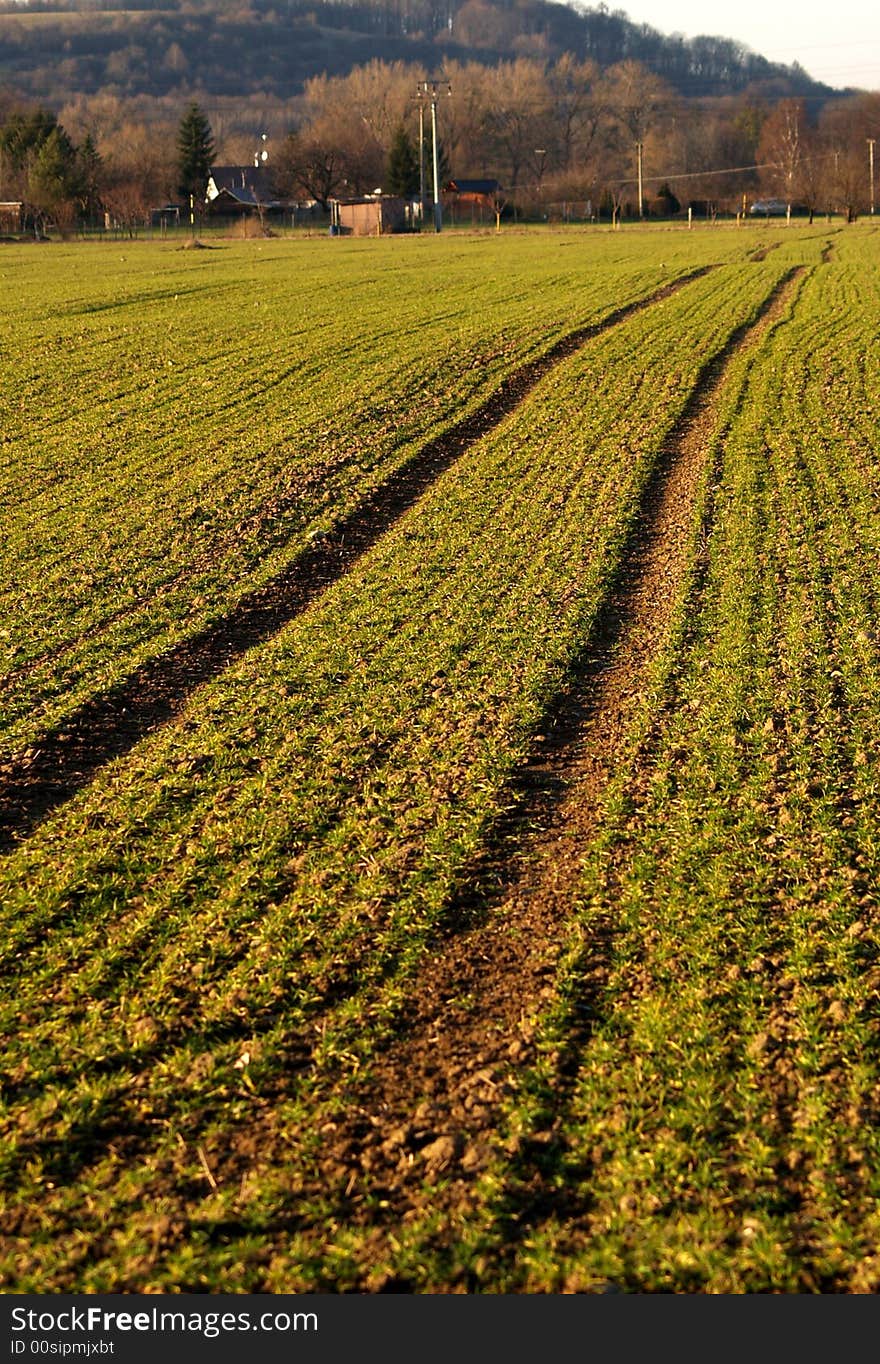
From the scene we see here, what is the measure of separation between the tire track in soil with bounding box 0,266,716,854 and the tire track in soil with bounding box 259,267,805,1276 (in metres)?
3.15

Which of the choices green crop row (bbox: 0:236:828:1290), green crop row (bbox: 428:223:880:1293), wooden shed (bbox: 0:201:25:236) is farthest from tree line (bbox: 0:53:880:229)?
green crop row (bbox: 428:223:880:1293)

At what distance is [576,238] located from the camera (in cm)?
8181

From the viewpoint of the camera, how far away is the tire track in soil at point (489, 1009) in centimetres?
510

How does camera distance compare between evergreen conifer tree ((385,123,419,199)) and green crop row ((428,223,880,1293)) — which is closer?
green crop row ((428,223,880,1293))

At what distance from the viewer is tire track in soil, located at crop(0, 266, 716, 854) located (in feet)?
29.3

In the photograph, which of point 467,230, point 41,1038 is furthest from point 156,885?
point 467,230

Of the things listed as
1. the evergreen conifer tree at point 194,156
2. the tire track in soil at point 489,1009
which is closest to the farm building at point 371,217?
the evergreen conifer tree at point 194,156

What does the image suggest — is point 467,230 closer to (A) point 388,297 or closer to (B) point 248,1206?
(A) point 388,297

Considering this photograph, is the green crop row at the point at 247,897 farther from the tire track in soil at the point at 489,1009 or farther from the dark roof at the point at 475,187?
the dark roof at the point at 475,187

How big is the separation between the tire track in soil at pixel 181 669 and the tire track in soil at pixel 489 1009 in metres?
3.15

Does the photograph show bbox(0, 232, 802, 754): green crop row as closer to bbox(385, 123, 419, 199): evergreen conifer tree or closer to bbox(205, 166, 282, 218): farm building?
bbox(205, 166, 282, 218): farm building

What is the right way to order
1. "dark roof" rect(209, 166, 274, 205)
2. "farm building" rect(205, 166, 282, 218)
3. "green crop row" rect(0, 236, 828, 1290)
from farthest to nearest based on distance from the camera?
1. "dark roof" rect(209, 166, 274, 205)
2. "farm building" rect(205, 166, 282, 218)
3. "green crop row" rect(0, 236, 828, 1290)

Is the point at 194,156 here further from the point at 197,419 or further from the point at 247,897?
the point at 247,897

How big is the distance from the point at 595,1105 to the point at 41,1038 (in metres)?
2.64
